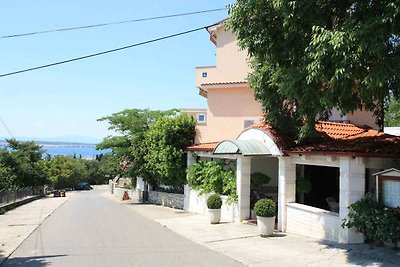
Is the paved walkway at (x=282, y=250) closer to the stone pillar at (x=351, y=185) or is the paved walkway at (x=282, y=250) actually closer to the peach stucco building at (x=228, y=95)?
the stone pillar at (x=351, y=185)

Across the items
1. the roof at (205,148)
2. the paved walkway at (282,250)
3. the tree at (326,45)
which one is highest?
the tree at (326,45)

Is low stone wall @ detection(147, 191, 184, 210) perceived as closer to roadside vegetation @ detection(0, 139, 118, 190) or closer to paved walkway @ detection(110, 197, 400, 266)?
roadside vegetation @ detection(0, 139, 118, 190)

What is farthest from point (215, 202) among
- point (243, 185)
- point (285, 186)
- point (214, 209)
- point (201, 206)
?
point (201, 206)

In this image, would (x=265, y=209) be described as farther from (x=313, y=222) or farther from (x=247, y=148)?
(x=247, y=148)

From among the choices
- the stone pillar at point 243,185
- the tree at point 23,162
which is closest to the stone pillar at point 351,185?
the stone pillar at point 243,185

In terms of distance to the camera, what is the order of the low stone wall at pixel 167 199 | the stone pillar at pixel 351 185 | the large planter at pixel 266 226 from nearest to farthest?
the stone pillar at pixel 351 185
the large planter at pixel 266 226
the low stone wall at pixel 167 199

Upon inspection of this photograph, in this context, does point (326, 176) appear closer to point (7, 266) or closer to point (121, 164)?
point (7, 266)

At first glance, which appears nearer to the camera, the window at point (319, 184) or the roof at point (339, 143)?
the roof at point (339, 143)

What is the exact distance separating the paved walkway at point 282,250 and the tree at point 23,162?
1094 inches

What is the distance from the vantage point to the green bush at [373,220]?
10.8 metres

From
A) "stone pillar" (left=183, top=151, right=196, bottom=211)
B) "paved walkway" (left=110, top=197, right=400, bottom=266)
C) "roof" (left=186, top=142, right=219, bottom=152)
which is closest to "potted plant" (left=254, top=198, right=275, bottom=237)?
"paved walkway" (left=110, top=197, right=400, bottom=266)

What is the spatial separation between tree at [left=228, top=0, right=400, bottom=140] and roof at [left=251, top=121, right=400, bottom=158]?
119 cm

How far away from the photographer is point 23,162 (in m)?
42.8

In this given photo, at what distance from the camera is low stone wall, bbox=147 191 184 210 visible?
2664 centimetres
